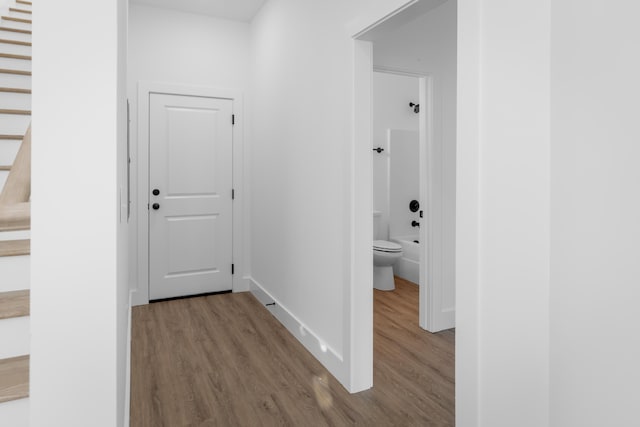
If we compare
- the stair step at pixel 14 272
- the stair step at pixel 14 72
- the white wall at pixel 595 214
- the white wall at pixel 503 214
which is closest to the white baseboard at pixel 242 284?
the stair step at pixel 14 72

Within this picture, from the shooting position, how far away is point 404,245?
15.4ft

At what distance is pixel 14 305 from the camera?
1249 millimetres

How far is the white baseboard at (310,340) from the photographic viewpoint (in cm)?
227

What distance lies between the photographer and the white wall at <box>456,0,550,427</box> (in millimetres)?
1185

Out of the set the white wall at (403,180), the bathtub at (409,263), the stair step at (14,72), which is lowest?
the bathtub at (409,263)

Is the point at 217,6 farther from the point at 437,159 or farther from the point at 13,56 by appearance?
the point at 437,159

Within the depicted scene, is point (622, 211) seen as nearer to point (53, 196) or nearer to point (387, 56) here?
point (53, 196)

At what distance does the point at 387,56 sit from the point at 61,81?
2367mm

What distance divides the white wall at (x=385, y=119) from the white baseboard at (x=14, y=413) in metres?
4.32

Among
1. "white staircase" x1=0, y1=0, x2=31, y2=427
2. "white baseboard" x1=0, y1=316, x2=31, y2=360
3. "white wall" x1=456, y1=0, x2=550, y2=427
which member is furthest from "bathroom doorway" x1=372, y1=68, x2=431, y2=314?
"white baseboard" x1=0, y1=316, x2=31, y2=360

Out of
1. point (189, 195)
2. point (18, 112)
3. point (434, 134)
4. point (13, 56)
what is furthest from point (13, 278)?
point (434, 134)

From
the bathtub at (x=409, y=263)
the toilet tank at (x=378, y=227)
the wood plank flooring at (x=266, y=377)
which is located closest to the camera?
the wood plank flooring at (x=266, y=377)

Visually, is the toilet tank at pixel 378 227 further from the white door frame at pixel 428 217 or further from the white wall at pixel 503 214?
the white wall at pixel 503 214

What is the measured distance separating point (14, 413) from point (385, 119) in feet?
15.6
